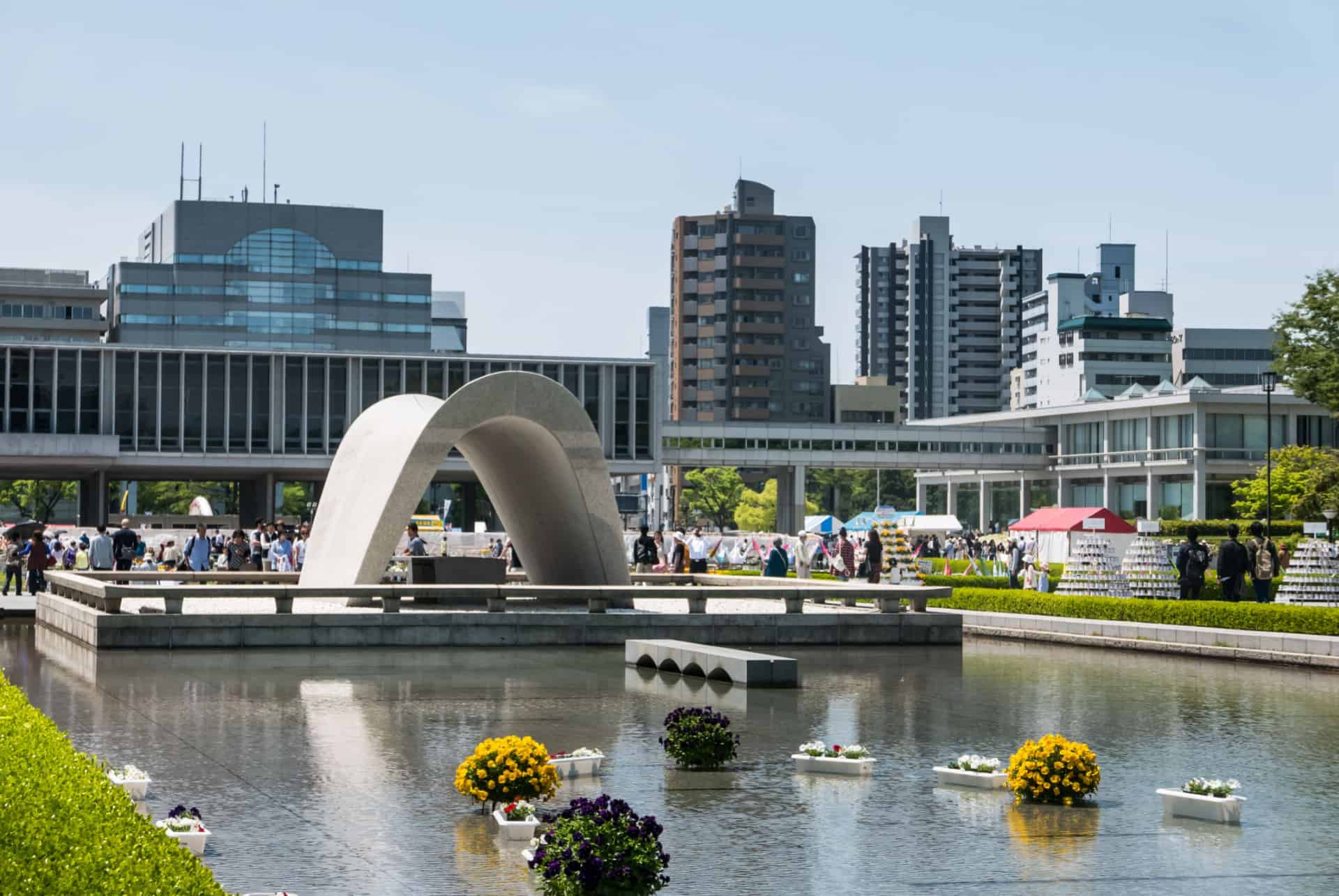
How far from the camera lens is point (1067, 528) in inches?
1893

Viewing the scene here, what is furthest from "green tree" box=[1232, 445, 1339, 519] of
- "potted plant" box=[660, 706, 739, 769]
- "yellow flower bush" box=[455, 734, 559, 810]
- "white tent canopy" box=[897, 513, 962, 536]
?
"yellow flower bush" box=[455, 734, 559, 810]

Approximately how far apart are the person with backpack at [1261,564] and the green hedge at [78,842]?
27089mm

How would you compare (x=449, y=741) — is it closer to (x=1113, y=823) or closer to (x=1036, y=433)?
(x=1113, y=823)

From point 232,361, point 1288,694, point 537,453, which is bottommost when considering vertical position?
point 1288,694

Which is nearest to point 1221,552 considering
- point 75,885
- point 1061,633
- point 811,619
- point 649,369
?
point 1061,633

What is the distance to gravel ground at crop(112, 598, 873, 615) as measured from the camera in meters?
28.5

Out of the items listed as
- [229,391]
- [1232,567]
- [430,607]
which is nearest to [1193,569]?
[1232,567]

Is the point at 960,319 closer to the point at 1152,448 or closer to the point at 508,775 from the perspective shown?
the point at 1152,448

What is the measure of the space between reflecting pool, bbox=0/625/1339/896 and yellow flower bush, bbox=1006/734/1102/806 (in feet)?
0.59

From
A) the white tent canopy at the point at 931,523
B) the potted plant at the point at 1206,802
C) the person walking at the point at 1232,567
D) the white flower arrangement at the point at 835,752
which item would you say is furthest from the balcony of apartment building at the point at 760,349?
the potted plant at the point at 1206,802

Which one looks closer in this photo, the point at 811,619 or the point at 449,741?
the point at 449,741

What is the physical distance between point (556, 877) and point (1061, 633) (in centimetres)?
2357

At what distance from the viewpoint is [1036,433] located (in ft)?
373

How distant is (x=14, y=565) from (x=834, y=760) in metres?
28.5
